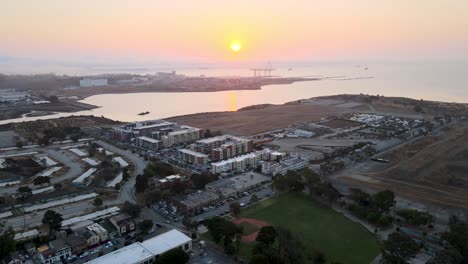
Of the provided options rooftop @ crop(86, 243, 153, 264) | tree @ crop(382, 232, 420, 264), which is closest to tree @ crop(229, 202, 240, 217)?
rooftop @ crop(86, 243, 153, 264)

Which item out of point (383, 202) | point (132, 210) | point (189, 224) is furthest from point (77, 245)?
point (383, 202)

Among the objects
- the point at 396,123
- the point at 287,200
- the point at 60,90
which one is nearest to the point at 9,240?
the point at 287,200

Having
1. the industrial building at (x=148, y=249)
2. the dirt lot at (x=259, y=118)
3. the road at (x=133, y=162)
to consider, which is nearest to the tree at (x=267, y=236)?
the industrial building at (x=148, y=249)

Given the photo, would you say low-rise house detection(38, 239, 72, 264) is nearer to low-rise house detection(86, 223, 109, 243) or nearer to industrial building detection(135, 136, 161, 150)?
low-rise house detection(86, 223, 109, 243)

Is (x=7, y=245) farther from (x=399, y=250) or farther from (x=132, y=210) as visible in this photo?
(x=399, y=250)

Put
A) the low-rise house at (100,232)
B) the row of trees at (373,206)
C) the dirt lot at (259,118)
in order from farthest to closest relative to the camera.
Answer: the dirt lot at (259,118)
the row of trees at (373,206)
the low-rise house at (100,232)

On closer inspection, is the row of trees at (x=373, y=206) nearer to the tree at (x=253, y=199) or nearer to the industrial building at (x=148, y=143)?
the tree at (x=253, y=199)
